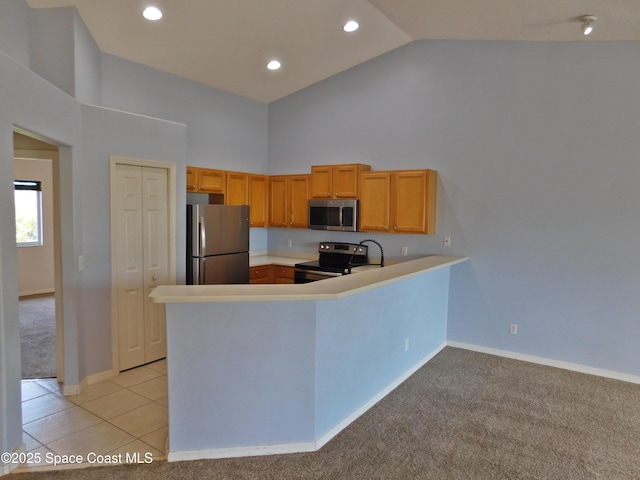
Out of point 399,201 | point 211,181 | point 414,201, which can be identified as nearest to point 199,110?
point 211,181

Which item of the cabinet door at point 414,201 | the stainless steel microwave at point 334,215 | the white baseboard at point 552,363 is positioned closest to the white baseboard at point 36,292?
the stainless steel microwave at point 334,215

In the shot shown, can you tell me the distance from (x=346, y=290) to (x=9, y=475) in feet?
7.54

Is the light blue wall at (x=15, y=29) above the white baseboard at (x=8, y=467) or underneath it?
above

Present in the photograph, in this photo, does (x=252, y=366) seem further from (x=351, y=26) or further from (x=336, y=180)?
(x=351, y=26)

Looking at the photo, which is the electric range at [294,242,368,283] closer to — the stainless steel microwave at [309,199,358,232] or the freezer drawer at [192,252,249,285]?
the stainless steel microwave at [309,199,358,232]

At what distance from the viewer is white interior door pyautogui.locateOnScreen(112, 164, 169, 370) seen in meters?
3.79

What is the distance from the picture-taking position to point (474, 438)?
2.85 meters

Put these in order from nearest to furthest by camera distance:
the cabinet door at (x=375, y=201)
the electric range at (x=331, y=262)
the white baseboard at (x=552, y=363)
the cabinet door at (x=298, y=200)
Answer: the white baseboard at (x=552, y=363)
the cabinet door at (x=375, y=201)
the electric range at (x=331, y=262)
the cabinet door at (x=298, y=200)

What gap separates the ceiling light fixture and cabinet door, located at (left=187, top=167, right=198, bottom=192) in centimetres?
425

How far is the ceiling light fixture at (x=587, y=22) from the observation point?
3354 millimetres

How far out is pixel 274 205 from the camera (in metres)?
6.03

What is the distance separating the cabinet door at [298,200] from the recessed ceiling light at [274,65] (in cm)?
145

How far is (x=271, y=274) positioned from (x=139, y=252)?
82.0 inches

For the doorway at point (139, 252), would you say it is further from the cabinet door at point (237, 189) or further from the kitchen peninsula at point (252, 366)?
the kitchen peninsula at point (252, 366)
